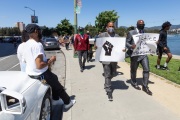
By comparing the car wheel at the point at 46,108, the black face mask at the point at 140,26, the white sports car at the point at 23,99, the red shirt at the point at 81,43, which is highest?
the black face mask at the point at 140,26

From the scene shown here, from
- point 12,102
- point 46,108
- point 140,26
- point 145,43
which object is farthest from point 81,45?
point 12,102

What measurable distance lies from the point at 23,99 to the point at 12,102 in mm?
143

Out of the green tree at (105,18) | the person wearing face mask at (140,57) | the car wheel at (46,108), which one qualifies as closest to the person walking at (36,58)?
the car wheel at (46,108)

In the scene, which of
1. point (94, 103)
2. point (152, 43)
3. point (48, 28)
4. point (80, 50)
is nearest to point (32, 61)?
point (94, 103)

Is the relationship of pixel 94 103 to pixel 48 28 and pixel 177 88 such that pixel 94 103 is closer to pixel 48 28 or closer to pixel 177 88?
pixel 177 88

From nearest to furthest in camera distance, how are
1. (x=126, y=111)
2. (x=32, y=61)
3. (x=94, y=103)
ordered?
(x=32, y=61) → (x=126, y=111) → (x=94, y=103)

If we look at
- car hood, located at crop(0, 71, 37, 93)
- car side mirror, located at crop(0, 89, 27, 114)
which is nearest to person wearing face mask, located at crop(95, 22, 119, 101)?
car hood, located at crop(0, 71, 37, 93)

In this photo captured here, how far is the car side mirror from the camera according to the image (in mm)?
2730

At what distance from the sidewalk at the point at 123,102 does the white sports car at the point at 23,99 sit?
2.93 ft

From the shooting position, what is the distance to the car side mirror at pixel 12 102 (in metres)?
2.73

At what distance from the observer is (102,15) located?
48562mm

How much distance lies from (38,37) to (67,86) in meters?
3.43

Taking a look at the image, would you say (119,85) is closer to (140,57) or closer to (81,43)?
(140,57)

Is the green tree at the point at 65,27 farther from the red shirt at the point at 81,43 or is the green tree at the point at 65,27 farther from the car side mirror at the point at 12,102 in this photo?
the car side mirror at the point at 12,102
